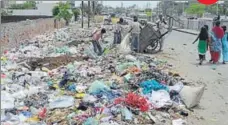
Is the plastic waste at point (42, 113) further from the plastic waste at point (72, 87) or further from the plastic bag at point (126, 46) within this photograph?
the plastic bag at point (126, 46)

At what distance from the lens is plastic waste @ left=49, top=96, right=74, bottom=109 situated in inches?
310

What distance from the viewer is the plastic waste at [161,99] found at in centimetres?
808

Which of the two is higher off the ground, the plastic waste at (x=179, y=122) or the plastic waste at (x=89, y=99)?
the plastic waste at (x=89, y=99)

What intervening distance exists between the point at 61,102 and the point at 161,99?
6.28ft

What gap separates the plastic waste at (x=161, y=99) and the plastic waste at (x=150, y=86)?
252 mm

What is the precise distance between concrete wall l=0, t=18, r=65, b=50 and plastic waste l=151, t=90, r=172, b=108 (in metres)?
7.90

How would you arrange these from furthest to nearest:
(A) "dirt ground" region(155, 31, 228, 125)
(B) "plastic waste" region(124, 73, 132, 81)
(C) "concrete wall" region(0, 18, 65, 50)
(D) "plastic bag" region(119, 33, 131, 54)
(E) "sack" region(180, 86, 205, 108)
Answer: (C) "concrete wall" region(0, 18, 65, 50), (D) "plastic bag" region(119, 33, 131, 54), (B) "plastic waste" region(124, 73, 132, 81), (E) "sack" region(180, 86, 205, 108), (A) "dirt ground" region(155, 31, 228, 125)

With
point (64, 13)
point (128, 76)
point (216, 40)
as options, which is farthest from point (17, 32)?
point (64, 13)

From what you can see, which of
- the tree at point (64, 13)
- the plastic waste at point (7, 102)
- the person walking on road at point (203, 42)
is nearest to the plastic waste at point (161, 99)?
the plastic waste at point (7, 102)

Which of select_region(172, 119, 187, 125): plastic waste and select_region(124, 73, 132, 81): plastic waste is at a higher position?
select_region(124, 73, 132, 81): plastic waste

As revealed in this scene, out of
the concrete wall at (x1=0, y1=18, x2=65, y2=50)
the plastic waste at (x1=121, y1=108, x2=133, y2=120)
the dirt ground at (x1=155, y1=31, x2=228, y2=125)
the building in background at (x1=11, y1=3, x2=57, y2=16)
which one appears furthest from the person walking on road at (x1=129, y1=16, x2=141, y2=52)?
the building in background at (x1=11, y1=3, x2=57, y2=16)

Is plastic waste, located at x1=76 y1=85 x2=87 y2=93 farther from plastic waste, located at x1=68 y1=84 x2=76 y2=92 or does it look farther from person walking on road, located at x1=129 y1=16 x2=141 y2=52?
person walking on road, located at x1=129 y1=16 x2=141 y2=52

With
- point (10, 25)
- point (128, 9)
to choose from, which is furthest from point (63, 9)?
point (128, 9)

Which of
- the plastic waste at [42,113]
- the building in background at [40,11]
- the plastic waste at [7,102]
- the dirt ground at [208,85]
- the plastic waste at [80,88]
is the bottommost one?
the dirt ground at [208,85]
